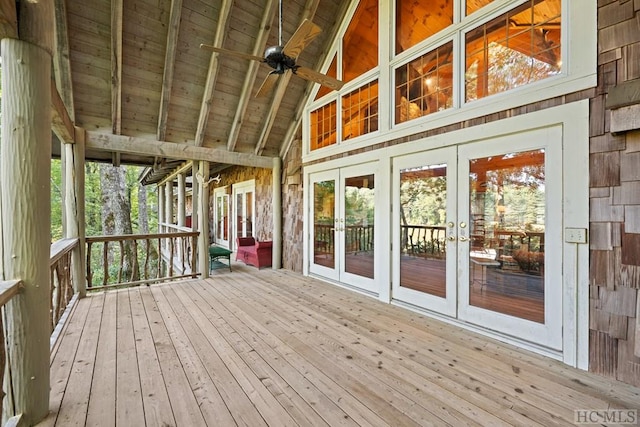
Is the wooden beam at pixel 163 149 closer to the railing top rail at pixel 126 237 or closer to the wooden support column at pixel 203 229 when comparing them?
the wooden support column at pixel 203 229

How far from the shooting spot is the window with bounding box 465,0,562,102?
8.87 feet

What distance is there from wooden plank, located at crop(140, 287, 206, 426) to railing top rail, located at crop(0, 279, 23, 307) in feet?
3.83

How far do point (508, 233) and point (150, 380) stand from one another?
11.7 ft

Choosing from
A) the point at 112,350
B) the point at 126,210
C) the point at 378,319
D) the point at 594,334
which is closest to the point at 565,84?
the point at 594,334

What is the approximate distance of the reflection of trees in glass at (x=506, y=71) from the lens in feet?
9.10

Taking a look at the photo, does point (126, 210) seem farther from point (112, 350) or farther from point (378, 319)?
point (378, 319)

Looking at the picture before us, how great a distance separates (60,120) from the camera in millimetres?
3338

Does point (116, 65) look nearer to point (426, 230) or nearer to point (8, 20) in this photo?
point (8, 20)

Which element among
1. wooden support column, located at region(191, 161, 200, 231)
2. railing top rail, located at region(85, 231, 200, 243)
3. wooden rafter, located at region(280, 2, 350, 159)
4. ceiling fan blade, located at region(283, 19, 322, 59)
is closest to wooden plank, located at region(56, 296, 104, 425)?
railing top rail, located at region(85, 231, 200, 243)

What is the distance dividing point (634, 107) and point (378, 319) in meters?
3.03

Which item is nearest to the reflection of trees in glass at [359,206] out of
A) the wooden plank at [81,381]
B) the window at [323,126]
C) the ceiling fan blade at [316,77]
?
the window at [323,126]

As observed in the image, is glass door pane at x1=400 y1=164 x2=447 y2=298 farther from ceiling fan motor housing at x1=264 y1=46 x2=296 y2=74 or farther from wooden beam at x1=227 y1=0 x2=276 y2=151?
wooden beam at x1=227 y1=0 x2=276 y2=151

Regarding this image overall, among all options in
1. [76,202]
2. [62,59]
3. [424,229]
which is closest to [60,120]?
[62,59]

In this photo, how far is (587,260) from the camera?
2434 millimetres
